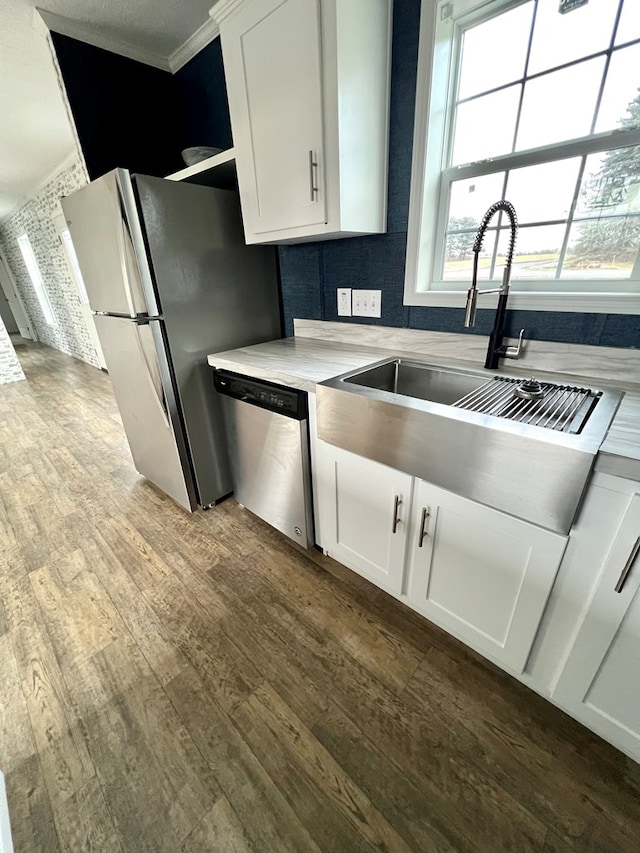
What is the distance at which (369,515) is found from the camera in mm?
1310

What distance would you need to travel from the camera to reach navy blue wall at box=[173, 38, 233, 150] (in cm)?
187

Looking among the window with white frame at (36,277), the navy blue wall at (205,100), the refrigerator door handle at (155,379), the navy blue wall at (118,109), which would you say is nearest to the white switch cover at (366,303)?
the refrigerator door handle at (155,379)

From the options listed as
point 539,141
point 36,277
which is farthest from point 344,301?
point 36,277

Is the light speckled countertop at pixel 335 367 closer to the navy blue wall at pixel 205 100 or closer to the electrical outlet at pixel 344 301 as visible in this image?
the electrical outlet at pixel 344 301

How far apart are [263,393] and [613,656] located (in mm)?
1391

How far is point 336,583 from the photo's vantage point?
1572 millimetres

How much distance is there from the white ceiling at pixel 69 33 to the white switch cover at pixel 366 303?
5.19 feet

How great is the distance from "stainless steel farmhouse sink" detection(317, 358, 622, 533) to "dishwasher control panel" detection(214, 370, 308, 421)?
133mm

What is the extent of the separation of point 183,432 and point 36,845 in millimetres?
1453

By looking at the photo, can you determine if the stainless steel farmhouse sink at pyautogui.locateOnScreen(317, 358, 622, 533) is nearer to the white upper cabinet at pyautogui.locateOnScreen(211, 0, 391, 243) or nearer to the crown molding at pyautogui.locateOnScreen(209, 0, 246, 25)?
the white upper cabinet at pyautogui.locateOnScreen(211, 0, 391, 243)

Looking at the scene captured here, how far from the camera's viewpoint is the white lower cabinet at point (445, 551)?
94 cm

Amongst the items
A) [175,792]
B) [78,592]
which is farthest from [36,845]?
[78,592]

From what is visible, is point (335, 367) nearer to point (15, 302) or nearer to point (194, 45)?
point (194, 45)

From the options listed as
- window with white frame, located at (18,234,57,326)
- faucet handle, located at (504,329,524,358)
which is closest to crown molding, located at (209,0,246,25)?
faucet handle, located at (504,329,524,358)
